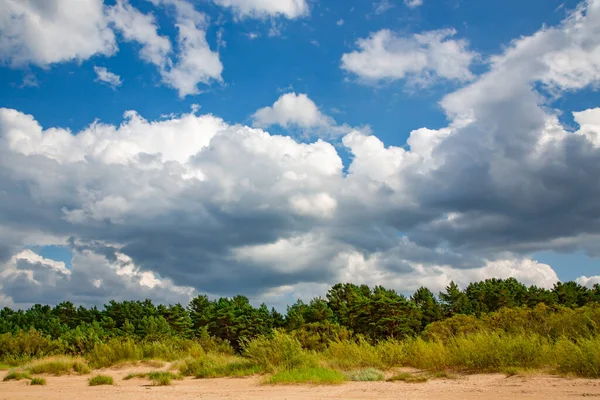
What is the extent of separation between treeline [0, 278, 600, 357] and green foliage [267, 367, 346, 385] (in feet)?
119

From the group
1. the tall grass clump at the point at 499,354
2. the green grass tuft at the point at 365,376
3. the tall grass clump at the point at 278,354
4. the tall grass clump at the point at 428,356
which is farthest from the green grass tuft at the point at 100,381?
the tall grass clump at the point at 499,354

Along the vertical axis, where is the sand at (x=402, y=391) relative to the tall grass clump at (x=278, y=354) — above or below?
below

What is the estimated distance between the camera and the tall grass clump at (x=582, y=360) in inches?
461

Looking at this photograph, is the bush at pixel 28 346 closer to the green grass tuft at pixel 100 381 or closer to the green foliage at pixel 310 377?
the green grass tuft at pixel 100 381

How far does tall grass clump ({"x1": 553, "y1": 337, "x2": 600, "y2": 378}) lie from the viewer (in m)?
11.7

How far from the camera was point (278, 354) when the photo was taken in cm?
1659

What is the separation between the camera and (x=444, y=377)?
1373cm

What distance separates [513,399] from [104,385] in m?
12.3

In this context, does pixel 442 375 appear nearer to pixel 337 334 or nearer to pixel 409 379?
pixel 409 379

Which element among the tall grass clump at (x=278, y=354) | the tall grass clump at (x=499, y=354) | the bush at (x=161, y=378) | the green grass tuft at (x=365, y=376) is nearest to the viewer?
the green grass tuft at (x=365, y=376)

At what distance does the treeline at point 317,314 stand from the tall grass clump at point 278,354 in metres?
33.7

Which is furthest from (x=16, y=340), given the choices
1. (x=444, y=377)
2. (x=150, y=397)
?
(x=444, y=377)

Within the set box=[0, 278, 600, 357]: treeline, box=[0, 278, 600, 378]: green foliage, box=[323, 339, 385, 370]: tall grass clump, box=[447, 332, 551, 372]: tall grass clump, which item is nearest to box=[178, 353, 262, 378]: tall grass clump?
box=[0, 278, 600, 378]: green foliage

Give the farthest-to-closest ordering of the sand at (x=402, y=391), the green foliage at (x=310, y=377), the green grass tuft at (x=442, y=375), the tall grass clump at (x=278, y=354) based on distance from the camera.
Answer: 1. the tall grass clump at (x=278, y=354)
2. the green grass tuft at (x=442, y=375)
3. the green foliage at (x=310, y=377)
4. the sand at (x=402, y=391)
